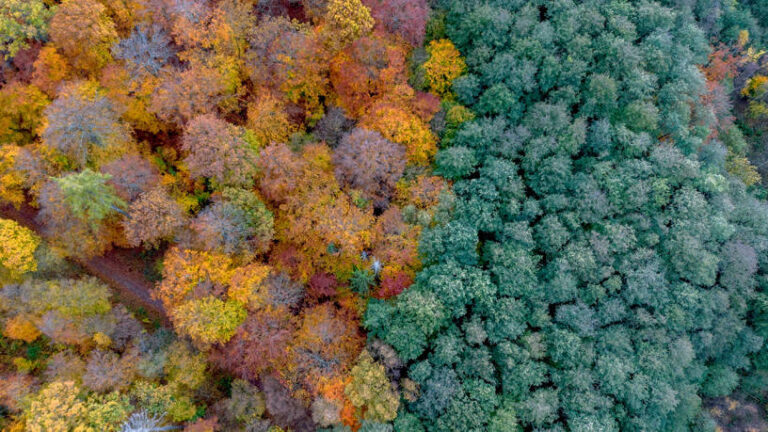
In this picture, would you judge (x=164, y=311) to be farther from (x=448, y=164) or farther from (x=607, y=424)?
(x=607, y=424)

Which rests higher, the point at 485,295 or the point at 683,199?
the point at 683,199

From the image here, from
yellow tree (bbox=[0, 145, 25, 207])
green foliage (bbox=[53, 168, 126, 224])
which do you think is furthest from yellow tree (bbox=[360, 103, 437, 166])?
yellow tree (bbox=[0, 145, 25, 207])

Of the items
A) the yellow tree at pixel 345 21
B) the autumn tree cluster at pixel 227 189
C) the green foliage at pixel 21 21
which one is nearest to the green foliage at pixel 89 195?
the autumn tree cluster at pixel 227 189

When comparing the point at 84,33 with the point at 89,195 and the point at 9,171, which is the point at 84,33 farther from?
the point at 89,195

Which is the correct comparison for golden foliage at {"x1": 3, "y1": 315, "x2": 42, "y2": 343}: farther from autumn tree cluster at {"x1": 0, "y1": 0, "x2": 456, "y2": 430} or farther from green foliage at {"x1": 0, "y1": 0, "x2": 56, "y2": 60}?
green foliage at {"x1": 0, "y1": 0, "x2": 56, "y2": 60}

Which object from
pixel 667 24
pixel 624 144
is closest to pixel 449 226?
pixel 624 144

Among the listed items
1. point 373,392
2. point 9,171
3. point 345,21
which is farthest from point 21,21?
point 373,392
